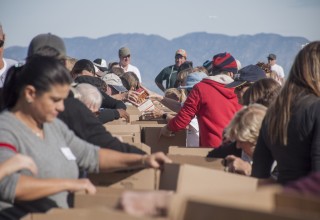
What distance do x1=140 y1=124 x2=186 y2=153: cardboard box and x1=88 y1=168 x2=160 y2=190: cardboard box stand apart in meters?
3.12

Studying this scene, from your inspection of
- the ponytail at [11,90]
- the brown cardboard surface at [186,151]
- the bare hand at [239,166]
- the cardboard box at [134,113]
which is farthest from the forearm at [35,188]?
the cardboard box at [134,113]

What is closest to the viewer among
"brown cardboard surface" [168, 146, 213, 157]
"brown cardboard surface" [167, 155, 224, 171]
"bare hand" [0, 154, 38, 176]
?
"bare hand" [0, 154, 38, 176]

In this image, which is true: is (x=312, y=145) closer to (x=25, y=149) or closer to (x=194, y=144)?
(x=25, y=149)

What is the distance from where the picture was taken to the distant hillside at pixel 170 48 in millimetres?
17672

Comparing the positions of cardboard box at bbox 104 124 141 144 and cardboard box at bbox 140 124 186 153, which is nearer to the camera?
cardboard box at bbox 104 124 141 144

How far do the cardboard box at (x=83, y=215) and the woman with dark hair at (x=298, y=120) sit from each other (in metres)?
1.28

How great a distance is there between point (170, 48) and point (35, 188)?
736 inches

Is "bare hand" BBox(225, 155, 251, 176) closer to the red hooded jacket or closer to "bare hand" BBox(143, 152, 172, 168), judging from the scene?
"bare hand" BBox(143, 152, 172, 168)

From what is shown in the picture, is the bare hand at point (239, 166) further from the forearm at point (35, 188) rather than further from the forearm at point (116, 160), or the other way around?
the forearm at point (35, 188)

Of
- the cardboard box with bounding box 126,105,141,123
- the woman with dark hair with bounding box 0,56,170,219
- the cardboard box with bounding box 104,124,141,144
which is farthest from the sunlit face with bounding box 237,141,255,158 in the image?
Answer: the cardboard box with bounding box 126,105,141,123

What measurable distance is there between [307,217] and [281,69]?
14115mm

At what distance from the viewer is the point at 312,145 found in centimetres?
363

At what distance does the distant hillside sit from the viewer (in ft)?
58.0

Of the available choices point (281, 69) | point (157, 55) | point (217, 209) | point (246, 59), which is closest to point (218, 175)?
point (217, 209)
